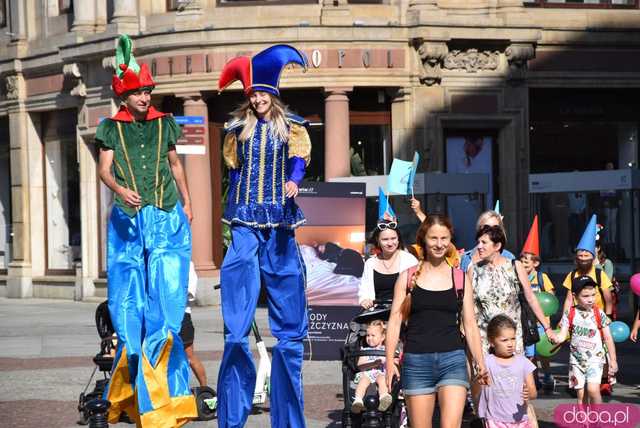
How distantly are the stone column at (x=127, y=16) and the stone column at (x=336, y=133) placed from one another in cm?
407

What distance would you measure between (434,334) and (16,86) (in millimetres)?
23820

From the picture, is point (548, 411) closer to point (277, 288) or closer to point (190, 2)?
point (277, 288)

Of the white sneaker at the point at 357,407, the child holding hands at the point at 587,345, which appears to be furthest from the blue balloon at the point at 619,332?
the white sneaker at the point at 357,407

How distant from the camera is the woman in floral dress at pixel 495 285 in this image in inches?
393

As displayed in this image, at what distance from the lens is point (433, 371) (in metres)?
8.25

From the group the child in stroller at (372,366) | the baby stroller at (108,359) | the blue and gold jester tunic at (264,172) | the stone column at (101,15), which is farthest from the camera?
the stone column at (101,15)

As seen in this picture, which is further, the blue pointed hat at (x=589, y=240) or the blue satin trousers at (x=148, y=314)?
the blue pointed hat at (x=589, y=240)

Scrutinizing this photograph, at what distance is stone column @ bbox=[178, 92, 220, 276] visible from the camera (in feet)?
84.5

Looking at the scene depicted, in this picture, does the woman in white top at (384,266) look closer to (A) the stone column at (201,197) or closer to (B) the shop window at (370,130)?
(B) the shop window at (370,130)

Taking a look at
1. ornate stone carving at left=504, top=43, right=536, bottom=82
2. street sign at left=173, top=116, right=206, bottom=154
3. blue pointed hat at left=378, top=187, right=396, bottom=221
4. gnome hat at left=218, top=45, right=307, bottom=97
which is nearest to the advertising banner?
blue pointed hat at left=378, top=187, right=396, bottom=221

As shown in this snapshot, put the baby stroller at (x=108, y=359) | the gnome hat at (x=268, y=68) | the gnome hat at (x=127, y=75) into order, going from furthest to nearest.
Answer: the baby stroller at (x=108, y=359)
the gnome hat at (x=127, y=75)
the gnome hat at (x=268, y=68)

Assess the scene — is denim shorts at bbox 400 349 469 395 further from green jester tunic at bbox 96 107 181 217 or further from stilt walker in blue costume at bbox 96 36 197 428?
green jester tunic at bbox 96 107 181 217

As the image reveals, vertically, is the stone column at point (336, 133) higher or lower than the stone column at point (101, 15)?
lower

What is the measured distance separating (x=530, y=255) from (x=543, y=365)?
1.10m
